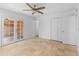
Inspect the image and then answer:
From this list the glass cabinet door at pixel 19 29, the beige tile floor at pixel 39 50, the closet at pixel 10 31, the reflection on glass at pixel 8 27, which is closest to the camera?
the beige tile floor at pixel 39 50

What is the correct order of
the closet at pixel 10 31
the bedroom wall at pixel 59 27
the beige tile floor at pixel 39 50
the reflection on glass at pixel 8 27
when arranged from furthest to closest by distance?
the reflection on glass at pixel 8 27 → the bedroom wall at pixel 59 27 → the closet at pixel 10 31 → the beige tile floor at pixel 39 50

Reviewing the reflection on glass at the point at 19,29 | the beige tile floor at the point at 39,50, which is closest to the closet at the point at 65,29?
the beige tile floor at the point at 39,50

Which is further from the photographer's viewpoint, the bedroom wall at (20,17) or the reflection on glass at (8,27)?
the reflection on glass at (8,27)

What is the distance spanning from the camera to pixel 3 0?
167 centimetres

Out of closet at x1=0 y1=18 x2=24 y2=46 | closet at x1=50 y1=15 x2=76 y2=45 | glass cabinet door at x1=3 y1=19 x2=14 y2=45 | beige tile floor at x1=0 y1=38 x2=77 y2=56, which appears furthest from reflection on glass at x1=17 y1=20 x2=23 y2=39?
closet at x1=50 y1=15 x2=76 y2=45

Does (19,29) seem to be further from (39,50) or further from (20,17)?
(39,50)

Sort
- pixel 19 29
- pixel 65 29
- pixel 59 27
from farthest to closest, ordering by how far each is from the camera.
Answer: pixel 19 29
pixel 59 27
pixel 65 29

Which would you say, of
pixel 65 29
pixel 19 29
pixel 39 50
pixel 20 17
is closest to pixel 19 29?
pixel 19 29

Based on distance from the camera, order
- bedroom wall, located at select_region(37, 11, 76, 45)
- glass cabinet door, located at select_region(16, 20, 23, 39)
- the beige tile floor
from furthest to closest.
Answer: glass cabinet door, located at select_region(16, 20, 23, 39), bedroom wall, located at select_region(37, 11, 76, 45), the beige tile floor

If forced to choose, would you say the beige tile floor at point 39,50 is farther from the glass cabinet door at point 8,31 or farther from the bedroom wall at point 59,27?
the bedroom wall at point 59,27

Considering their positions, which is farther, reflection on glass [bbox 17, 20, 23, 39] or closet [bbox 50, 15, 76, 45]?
reflection on glass [bbox 17, 20, 23, 39]

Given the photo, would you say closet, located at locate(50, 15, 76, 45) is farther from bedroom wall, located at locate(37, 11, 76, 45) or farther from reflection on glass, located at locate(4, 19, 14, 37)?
reflection on glass, located at locate(4, 19, 14, 37)

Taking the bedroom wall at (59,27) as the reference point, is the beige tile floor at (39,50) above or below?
below

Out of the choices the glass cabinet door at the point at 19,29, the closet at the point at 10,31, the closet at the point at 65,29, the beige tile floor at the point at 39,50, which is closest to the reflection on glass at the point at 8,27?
the closet at the point at 10,31
